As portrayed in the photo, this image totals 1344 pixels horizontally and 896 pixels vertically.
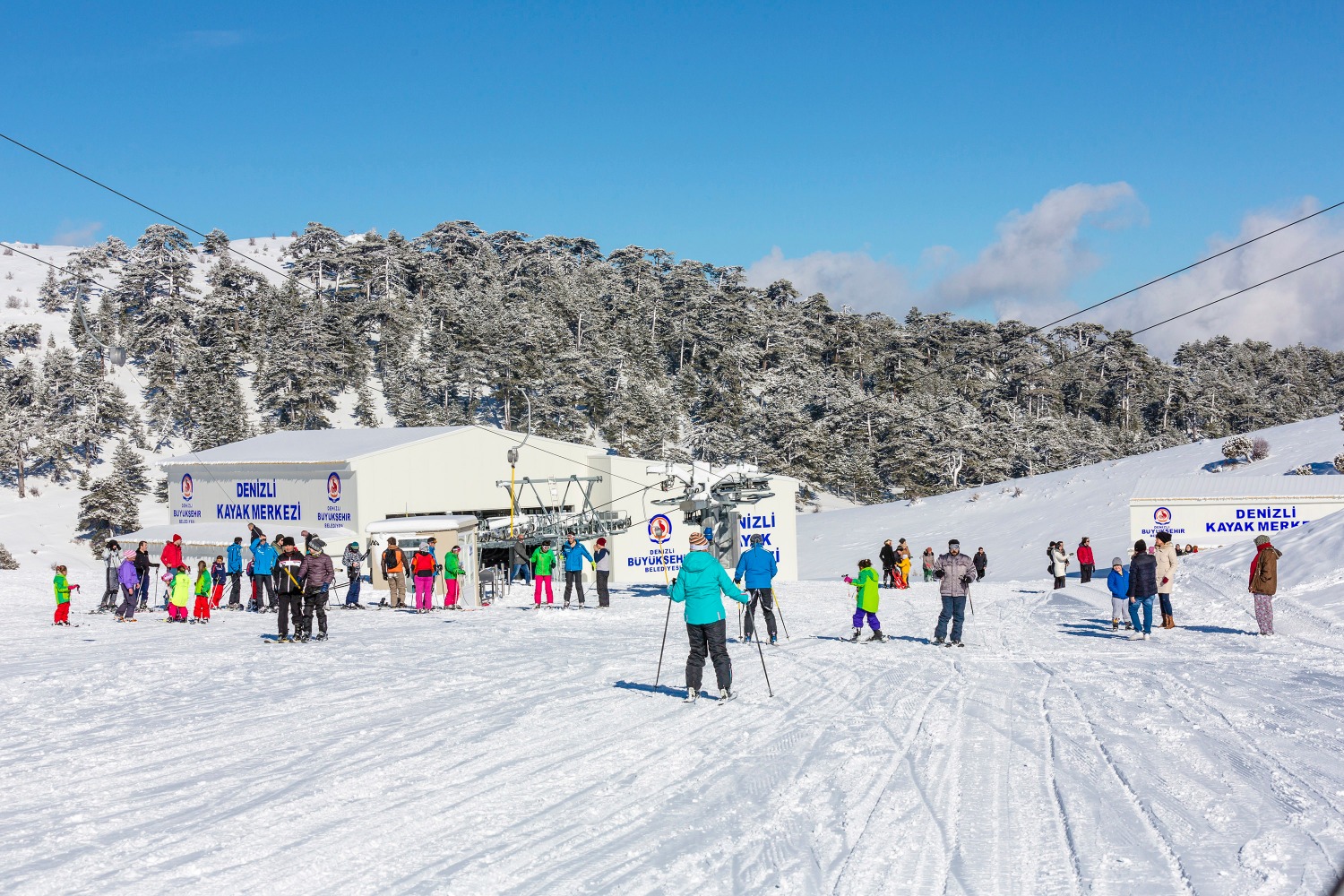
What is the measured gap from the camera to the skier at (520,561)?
104ft

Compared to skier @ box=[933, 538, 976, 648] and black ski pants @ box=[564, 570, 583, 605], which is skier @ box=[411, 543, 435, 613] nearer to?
black ski pants @ box=[564, 570, 583, 605]

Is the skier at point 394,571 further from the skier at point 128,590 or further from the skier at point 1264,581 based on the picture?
the skier at point 1264,581

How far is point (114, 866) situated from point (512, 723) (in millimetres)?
3643

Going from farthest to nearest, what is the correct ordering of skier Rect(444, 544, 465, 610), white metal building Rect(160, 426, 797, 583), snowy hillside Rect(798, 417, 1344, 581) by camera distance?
snowy hillside Rect(798, 417, 1344, 581) < white metal building Rect(160, 426, 797, 583) < skier Rect(444, 544, 465, 610)

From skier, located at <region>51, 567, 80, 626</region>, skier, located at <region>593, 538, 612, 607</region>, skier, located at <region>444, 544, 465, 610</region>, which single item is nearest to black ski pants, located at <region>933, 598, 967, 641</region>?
skier, located at <region>593, 538, 612, 607</region>

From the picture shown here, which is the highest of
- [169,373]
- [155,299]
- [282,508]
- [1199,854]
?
[155,299]

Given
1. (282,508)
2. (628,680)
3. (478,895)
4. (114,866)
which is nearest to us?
(478,895)

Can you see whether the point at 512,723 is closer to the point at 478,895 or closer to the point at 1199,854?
the point at 478,895

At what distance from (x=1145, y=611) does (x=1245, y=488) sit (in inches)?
661

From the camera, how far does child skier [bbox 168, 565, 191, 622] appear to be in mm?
17422

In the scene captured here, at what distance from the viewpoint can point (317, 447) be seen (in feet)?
131

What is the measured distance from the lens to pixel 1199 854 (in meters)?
4.96

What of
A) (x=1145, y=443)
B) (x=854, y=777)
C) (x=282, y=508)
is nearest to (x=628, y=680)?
(x=854, y=777)

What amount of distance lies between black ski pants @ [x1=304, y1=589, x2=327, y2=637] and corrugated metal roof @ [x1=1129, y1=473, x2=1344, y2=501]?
22.3 m
